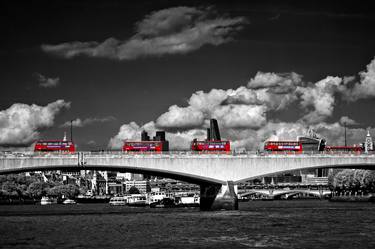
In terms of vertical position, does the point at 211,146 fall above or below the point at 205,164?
above

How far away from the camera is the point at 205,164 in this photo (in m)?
105

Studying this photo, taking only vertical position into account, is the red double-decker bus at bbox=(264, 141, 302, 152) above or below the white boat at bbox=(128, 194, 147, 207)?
above

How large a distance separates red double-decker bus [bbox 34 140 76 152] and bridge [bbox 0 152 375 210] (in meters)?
4.54

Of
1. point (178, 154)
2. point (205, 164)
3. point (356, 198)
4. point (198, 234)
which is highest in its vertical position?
point (178, 154)

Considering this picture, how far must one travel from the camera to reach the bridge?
99.2 m

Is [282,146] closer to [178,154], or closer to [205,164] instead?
[205,164]

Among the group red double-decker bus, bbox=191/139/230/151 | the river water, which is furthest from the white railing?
the river water

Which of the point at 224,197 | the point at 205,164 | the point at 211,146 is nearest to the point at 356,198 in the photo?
the point at 211,146

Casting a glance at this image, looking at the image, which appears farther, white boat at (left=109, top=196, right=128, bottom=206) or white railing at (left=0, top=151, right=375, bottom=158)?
white boat at (left=109, top=196, right=128, bottom=206)

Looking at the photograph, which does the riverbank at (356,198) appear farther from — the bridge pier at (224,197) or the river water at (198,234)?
the river water at (198,234)

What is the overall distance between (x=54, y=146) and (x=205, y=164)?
22.9m

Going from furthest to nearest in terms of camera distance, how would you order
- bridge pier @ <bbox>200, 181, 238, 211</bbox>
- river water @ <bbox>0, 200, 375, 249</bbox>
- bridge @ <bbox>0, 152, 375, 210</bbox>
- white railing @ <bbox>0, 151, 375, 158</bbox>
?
bridge pier @ <bbox>200, 181, 238, 211</bbox> < white railing @ <bbox>0, 151, 375, 158</bbox> < bridge @ <bbox>0, 152, 375, 210</bbox> < river water @ <bbox>0, 200, 375, 249</bbox>

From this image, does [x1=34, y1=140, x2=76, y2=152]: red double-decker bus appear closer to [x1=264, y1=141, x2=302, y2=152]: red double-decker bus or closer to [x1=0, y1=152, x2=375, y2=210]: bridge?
[x1=0, y1=152, x2=375, y2=210]: bridge

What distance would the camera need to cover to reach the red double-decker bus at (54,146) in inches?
4139
